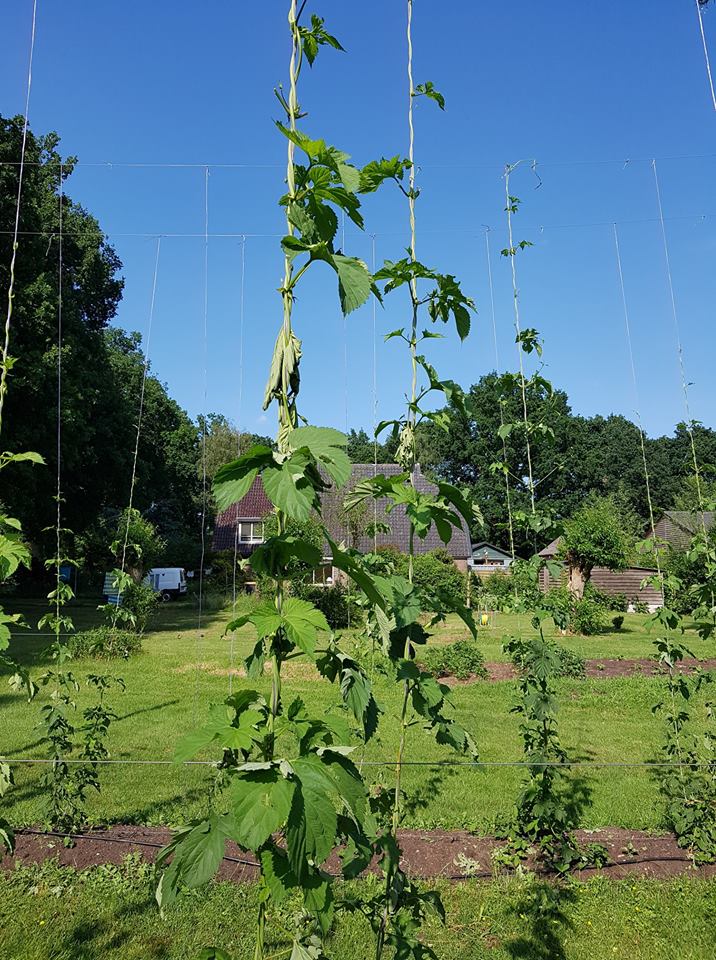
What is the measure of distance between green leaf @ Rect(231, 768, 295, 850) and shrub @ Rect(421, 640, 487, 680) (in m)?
8.71

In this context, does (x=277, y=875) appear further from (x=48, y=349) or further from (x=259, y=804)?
(x=48, y=349)

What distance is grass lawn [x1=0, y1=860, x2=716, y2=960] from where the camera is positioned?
287cm

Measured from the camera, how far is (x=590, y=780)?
5113 millimetres

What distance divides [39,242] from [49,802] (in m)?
12.4

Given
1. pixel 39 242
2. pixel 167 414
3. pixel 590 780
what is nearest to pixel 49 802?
pixel 590 780

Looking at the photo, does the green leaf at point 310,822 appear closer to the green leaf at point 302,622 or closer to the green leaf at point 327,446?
the green leaf at point 302,622

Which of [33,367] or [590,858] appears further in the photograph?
[33,367]

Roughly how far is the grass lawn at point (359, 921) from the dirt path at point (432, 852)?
0.14m

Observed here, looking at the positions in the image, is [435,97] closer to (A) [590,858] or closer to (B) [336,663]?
(B) [336,663]

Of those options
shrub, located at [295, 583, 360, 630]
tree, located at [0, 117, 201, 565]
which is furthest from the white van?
shrub, located at [295, 583, 360, 630]

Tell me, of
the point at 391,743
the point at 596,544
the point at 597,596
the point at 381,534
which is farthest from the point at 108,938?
the point at 381,534

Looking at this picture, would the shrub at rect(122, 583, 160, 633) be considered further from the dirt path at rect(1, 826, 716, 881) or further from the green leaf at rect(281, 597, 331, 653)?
the green leaf at rect(281, 597, 331, 653)

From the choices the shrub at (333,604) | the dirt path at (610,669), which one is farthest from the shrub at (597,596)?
the shrub at (333,604)

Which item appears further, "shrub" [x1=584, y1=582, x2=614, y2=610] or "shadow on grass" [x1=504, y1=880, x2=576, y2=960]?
"shrub" [x1=584, y1=582, x2=614, y2=610]
